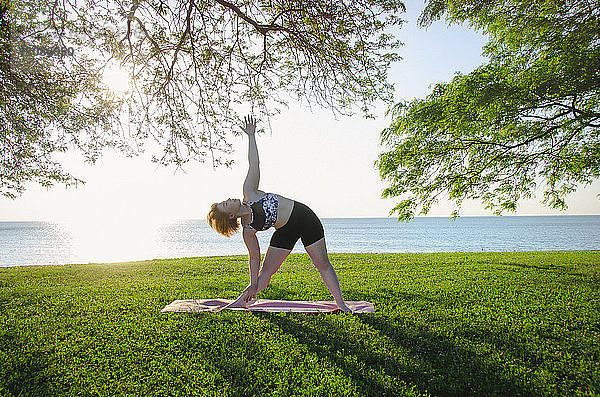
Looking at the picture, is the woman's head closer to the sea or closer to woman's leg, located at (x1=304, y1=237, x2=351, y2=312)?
woman's leg, located at (x1=304, y1=237, x2=351, y2=312)

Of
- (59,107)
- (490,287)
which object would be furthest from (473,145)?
(59,107)

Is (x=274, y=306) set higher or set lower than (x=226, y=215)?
lower

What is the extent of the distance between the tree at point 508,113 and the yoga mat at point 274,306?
601 cm

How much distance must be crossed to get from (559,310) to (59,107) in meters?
10.3

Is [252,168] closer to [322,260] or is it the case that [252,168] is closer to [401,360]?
[322,260]

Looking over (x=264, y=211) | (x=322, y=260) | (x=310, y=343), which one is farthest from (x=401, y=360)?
(x=264, y=211)

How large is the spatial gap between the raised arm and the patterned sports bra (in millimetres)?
141

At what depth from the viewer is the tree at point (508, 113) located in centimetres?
914

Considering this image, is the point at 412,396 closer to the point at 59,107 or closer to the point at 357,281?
the point at 357,281

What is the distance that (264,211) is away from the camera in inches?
213

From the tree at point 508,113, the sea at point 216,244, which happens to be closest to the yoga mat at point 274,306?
the tree at point 508,113

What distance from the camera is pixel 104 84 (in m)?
8.73

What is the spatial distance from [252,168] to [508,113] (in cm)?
776

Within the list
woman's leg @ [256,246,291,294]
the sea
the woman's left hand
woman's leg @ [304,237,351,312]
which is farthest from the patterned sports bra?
the sea
